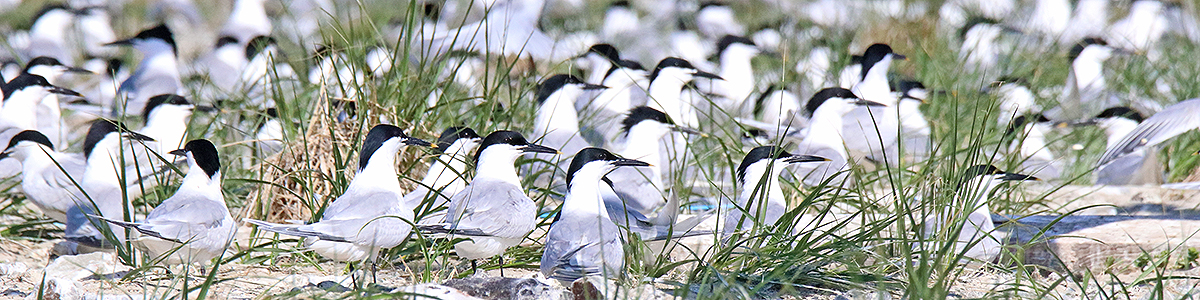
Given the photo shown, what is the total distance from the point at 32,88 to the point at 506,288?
3.61 metres

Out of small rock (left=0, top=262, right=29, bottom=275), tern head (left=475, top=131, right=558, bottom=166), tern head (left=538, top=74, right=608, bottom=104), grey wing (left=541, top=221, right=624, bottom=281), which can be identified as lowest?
small rock (left=0, top=262, right=29, bottom=275)

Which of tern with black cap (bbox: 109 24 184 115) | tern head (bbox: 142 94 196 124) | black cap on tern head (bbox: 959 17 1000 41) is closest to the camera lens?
tern head (bbox: 142 94 196 124)

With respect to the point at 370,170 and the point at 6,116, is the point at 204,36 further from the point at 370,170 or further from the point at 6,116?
the point at 370,170

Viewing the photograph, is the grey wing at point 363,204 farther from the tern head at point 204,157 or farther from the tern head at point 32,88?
the tern head at point 32,88

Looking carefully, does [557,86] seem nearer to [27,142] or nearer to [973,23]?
[27,142]

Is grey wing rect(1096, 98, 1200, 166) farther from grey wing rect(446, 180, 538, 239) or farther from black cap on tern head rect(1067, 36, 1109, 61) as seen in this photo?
black cap on tern head rect(1067, 36, 1109, 61)

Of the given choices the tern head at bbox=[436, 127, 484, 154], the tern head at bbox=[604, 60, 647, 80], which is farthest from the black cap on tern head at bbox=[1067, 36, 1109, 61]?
the tern head at bbox=[436, 127, 484, 154]

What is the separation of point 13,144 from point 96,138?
1.54 ft

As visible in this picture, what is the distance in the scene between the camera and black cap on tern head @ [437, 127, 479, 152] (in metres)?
3.49

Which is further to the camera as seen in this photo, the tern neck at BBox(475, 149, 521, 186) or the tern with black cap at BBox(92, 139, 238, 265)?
the tern neck at BBox(475, 149, 521, 186)

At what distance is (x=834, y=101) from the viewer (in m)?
4.66

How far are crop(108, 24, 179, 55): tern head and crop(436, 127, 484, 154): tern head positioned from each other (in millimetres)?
4147

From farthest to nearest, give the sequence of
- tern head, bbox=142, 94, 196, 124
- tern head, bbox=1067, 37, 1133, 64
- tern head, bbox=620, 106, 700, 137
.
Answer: tern head, bbox=1067, 37, 1133, 64, tern head, bbox=142, 94, 196, 124, tern head, bbox=620, 106, 700, 137

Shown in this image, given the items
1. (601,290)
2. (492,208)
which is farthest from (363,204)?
(601,290)
